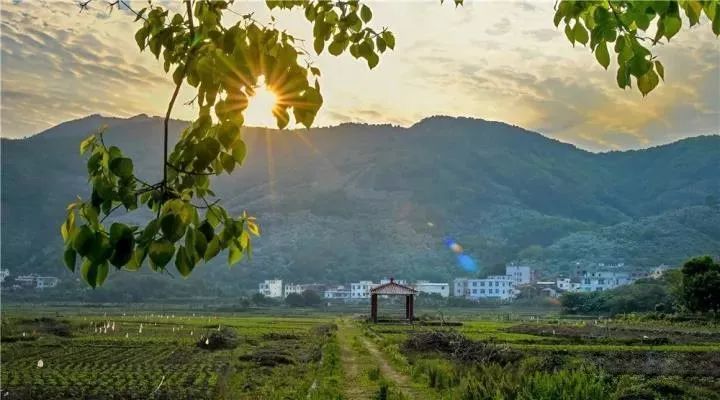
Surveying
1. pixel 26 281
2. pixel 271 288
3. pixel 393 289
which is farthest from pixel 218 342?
pixel 26 281

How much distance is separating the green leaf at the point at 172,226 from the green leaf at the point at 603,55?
1367mm

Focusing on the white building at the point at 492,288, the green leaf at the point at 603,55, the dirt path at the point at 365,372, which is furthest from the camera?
the white building at the point at 492,288

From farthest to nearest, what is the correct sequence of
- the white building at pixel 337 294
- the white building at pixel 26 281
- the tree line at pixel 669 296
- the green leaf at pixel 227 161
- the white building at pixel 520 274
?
1. the white building at pixel 520 274
2. the white building at pixel 337 294
3. the white building at pixel 26 281
4. the tree line at pixel 669 296
5. the green leaf at pixel 227 161

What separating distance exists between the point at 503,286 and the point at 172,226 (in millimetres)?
143011

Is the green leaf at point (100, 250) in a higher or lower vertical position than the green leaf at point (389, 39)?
lower

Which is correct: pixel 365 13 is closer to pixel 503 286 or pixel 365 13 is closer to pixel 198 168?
pixel 198 168

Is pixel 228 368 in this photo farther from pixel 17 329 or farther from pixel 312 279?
pixel 312 279

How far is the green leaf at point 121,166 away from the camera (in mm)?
1997

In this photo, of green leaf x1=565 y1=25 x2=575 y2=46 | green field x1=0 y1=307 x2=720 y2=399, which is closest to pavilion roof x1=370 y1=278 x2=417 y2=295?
green field x1=0 y1=307 x2=720 y2=399

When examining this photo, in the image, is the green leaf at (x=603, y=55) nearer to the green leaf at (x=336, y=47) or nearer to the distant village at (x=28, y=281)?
the green leaf at (x=336, y=47)

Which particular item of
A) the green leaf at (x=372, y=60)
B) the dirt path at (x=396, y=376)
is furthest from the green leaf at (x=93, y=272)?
the dirt path at (x=396, y=376)

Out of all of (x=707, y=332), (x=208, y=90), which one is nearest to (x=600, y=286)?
(x=707, y=332)

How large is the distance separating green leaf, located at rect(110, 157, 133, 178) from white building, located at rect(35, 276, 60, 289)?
147937 mm

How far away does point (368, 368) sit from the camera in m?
20.6
